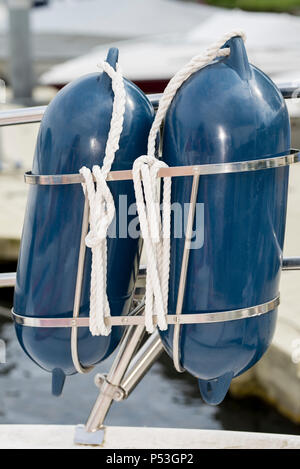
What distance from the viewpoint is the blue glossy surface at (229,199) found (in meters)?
1.05

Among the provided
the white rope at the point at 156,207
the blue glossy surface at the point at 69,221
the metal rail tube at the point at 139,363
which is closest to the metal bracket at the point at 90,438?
the metal rail tube at the point at 139,363

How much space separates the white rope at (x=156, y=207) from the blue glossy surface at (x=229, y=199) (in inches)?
0.5

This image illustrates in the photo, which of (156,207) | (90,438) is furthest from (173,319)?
(90,438)

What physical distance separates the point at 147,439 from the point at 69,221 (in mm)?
607

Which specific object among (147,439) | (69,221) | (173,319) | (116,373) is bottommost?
(147,439)

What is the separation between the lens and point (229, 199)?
1.06 metres

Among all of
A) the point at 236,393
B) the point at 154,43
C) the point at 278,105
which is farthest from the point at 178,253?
the point at 154,43

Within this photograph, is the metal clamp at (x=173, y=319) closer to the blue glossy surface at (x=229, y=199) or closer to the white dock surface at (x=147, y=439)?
the blue glossy surface at (x=229, y=199)

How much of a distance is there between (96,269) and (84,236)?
51 mm

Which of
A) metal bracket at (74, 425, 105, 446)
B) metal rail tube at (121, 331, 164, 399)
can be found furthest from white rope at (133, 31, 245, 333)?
metal bracket at (74, 425, 105, 446)

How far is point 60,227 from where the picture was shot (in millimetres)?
1113

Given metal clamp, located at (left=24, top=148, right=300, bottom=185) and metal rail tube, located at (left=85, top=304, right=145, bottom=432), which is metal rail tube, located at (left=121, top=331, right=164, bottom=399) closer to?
metal rail tube, located at (left=85, top=304, right=145, bottom=432)

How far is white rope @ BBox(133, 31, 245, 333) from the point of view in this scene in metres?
1.06

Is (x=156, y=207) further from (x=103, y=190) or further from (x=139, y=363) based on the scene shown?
(x=139, y=363)
